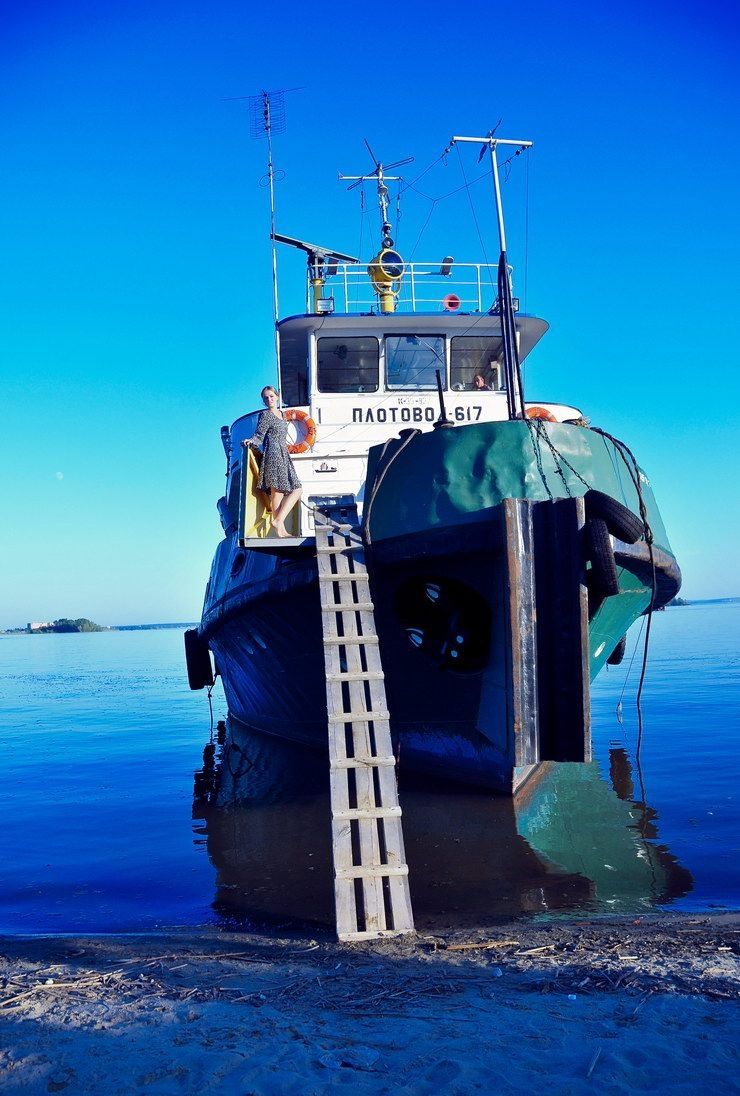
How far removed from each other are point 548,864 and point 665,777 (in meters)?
3.15

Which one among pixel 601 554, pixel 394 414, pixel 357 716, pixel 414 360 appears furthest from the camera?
pixel 414 360

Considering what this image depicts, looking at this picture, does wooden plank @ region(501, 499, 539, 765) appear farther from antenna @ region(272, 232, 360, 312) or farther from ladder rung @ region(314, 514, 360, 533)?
antenna @ region(272, 232, 360, 312)

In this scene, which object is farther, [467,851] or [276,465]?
[276,465]

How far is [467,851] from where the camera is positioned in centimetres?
562

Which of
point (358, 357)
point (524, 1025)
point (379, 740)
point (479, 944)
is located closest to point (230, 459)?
point (358, 357)

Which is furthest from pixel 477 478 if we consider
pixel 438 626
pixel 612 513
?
pixel 438 626

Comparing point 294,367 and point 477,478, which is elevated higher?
point 294,367

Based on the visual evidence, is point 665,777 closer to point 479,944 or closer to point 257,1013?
point 479,944

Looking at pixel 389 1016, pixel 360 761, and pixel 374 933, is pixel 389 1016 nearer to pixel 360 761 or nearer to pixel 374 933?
pixel 374 933

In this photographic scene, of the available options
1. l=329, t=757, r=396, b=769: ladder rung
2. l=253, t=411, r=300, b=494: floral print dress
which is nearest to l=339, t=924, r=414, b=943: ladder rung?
l=329, t=757, r=396, b=769: ladder rung

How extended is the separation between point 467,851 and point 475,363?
19.6 feet

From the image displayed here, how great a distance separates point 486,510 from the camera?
229 inches

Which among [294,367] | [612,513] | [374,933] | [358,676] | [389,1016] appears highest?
[294,367]

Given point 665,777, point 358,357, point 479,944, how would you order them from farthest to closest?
point 358,357, point 665,777, point 479,944
